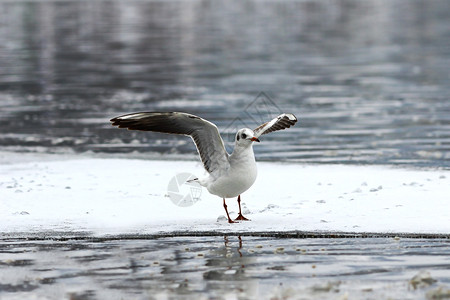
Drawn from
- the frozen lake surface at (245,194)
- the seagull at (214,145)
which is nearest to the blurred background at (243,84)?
the frozen lake surface at (245,194)

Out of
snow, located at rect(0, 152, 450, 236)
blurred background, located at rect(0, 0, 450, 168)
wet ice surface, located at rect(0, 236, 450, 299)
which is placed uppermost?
blurred background, located at rect(0, 0, 450, 168)

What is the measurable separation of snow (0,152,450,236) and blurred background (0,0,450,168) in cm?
216

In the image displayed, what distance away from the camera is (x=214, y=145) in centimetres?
926

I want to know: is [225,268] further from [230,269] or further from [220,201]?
[220,201]

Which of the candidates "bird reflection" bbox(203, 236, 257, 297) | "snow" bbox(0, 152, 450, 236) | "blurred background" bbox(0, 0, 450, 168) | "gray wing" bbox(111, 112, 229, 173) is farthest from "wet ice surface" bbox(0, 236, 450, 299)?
"blurred background" bbox(0, 0, 450, 168)

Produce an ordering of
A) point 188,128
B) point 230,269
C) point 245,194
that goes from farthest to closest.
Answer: point 245,194, point 188,128, point 230,269

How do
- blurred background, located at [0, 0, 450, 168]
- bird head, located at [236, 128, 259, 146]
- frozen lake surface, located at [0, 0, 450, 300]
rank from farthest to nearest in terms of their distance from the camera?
blurred background, located at [0, 0, 450, 168]
bird head, located at [236, 128, 259, 146]
frozen lake surface, located at [0, 0, 450, 300]

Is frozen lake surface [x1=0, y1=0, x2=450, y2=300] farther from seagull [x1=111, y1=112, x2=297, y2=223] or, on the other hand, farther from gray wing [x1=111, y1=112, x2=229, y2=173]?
gray wing [x1=111, y1=112, x2=229, y2=173]

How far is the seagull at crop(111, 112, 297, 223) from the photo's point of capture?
902 cm

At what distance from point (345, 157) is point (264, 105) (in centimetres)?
831

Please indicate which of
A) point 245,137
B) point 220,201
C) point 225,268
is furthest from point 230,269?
point 220,201

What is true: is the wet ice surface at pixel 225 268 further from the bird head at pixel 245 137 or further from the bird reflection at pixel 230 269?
the bird head at pixel 245 137

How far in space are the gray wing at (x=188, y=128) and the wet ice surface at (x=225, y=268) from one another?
Answer: 0.89 meters

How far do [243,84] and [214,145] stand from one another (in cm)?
1681
